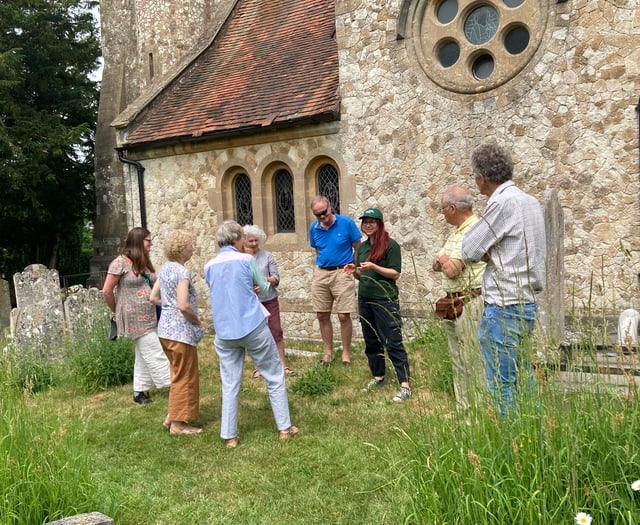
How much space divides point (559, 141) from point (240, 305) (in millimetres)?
5131

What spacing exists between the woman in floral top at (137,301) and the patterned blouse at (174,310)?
99 centimetres

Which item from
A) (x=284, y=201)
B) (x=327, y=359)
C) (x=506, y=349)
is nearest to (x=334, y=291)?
(x=327, y=359)

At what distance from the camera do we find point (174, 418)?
5.43m

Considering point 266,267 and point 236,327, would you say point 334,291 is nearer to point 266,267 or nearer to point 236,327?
point 266,267

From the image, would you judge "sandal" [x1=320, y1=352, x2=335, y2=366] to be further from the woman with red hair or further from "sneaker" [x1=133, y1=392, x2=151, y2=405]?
"sneaker" [x1=133, y1=392, x2=151, y2=405]

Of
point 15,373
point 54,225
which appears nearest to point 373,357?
point 15,373

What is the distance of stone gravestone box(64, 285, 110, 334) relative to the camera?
805 centimetres

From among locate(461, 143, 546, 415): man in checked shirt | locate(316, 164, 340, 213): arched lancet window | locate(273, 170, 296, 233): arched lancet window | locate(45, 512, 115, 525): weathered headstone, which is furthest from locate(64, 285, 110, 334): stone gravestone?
locate(461, 143, 546, 415): man in checked shirt

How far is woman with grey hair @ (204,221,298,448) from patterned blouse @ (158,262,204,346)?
18.1 inches

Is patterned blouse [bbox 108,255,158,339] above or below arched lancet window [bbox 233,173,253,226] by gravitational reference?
below

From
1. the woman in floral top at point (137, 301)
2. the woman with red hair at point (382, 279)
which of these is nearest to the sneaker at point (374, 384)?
the woman with red hair at point (382, 279)

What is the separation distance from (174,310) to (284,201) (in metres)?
5.97

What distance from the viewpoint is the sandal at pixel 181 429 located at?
17.7 feet

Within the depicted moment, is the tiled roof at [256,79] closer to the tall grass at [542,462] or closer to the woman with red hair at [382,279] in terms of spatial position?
the woman with red hair at [382,279]
